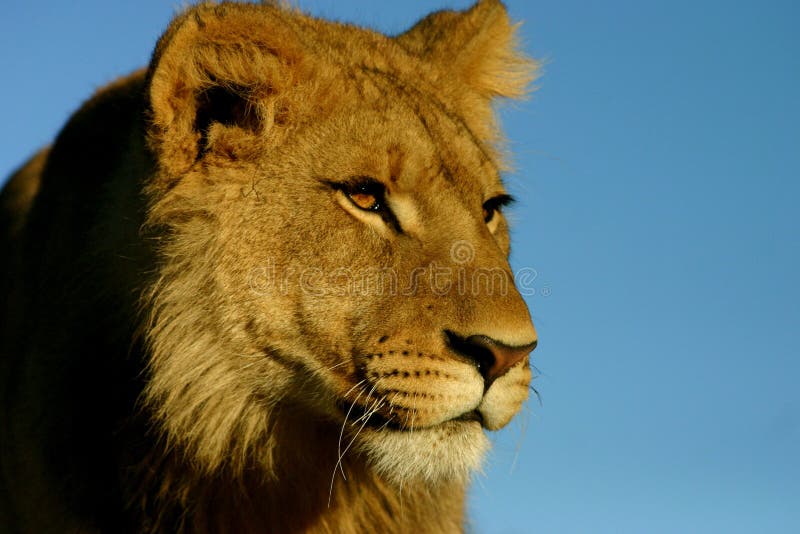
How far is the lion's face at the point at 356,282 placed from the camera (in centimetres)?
437

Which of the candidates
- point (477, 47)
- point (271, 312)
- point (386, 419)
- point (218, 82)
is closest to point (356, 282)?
point (271, 312)

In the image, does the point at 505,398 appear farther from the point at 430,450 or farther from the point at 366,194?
the point at 366,194

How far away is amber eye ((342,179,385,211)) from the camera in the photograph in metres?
4.71

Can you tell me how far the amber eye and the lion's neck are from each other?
1080 millimetres

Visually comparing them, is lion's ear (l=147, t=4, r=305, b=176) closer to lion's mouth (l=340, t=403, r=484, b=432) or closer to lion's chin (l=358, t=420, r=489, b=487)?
lion's mouth (l=340, t=403, r=484, b=432)

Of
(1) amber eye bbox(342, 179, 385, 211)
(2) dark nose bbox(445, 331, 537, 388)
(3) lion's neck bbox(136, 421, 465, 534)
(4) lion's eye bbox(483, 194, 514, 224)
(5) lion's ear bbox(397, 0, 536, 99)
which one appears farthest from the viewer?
(5) lion's ear bbox(397, 0, 536, 99)

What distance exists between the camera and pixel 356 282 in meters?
4.52

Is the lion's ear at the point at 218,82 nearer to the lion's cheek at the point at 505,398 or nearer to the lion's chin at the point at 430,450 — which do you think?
the lion's chin at the point at 430,450

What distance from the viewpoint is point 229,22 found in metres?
4.71

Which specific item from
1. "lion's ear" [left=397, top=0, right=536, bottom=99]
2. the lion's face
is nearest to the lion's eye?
the lion's face

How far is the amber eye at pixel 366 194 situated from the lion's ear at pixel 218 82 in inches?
21.3

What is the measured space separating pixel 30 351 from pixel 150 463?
3.47 feet

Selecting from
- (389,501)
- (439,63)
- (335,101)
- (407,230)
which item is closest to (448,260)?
(407,230)

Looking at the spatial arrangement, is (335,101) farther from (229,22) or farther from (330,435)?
(330,435)
